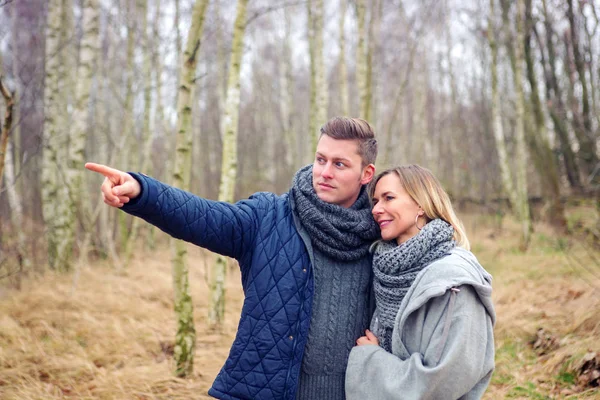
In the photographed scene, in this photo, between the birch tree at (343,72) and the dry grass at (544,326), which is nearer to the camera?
the dry grass at (544,326)

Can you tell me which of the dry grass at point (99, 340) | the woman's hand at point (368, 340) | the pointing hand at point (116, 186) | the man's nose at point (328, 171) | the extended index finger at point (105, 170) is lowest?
the dry grass at point (99, 340)

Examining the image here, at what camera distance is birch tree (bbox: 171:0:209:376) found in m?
3.92

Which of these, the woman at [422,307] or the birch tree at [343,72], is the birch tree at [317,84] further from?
the woman at [422,307]

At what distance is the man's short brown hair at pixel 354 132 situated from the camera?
7.41 ft

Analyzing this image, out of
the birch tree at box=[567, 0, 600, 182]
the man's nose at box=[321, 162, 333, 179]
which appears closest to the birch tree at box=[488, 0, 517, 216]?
the birch tree at box=[567, 0, 600, 182]

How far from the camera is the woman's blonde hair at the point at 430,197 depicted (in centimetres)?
215

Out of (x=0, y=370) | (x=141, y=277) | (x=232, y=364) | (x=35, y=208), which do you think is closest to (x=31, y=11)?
(x=35, y=208)

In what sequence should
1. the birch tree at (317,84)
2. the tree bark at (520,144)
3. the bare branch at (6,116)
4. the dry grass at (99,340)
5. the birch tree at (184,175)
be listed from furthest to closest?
1. the tree bark at (520,144)
2. the birch tree at (317,84)
3. the birch tree at (184,175)
4. the dry grass at (99,340)
5. the bare branch at (6,116)

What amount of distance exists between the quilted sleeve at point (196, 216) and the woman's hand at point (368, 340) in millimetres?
622

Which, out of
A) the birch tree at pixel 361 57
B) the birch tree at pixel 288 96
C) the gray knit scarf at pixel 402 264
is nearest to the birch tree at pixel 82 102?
the birch tree at pixel 361 57

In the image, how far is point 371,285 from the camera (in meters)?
2.29

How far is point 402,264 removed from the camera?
6.66 ft

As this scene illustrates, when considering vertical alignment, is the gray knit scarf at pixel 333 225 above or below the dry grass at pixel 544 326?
above

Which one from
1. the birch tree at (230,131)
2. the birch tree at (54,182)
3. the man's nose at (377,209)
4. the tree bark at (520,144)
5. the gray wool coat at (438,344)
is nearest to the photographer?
the gray wool coat at (438,344)
